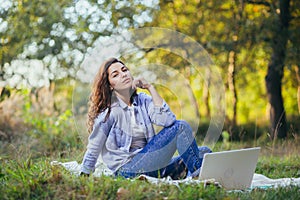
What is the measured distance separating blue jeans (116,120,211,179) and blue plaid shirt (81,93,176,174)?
54mm

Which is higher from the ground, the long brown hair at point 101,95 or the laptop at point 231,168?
the long brown hair at point 101,95

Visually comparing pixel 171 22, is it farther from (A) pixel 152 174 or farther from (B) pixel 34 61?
(A) pixel 152 174

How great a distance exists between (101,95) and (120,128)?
29cm

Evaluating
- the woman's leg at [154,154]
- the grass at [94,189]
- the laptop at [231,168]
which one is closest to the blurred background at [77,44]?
the woman's leg at [154,154]

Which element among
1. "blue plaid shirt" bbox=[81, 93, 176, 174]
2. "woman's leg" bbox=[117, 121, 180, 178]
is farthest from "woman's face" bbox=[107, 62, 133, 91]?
"woman's leg" bbox=[117, 121, 180, 178]

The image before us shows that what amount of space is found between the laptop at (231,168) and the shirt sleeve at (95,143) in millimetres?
740

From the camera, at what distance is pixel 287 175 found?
14.4 ft

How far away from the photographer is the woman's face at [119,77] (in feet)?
11.6

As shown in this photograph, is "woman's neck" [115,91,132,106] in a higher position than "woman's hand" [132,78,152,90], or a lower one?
lower

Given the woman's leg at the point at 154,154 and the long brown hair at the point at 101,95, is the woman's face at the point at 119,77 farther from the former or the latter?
the woman's leg at the point at 154,154

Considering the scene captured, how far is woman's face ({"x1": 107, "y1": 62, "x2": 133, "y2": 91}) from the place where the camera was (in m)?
3.54

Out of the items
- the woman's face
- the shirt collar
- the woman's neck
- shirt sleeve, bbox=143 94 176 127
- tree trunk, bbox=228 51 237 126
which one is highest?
the woman's face

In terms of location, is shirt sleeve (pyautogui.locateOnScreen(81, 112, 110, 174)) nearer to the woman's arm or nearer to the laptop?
the woman's arm

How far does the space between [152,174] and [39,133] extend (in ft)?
10.8
